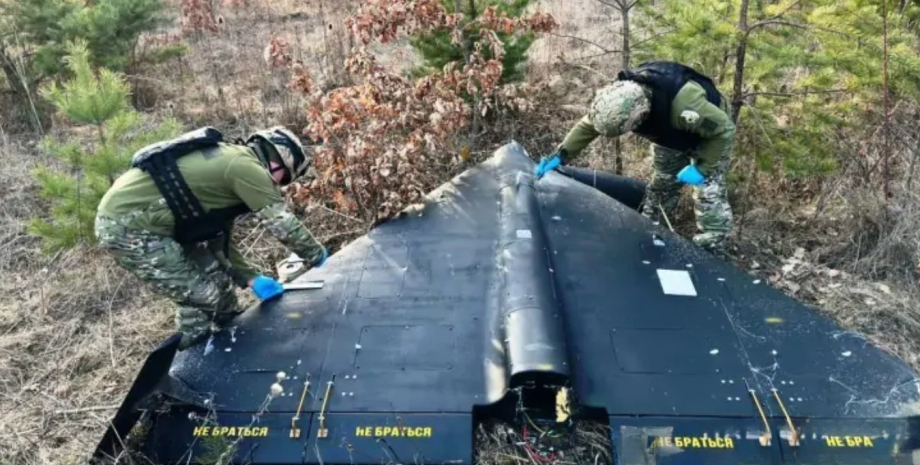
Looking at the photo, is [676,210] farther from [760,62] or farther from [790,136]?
[760,62]

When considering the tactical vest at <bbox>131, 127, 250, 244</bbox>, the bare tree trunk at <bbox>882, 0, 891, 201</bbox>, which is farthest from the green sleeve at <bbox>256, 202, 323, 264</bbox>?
the bare tree trunk at <bbox>882, 0, 891, 201</bbox>

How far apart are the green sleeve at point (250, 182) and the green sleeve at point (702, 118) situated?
113 inches

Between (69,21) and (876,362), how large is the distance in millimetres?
7968

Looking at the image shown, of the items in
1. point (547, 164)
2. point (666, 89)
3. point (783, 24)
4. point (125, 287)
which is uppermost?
point (783, 24)

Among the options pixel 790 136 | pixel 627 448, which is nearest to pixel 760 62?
pixel 790 136

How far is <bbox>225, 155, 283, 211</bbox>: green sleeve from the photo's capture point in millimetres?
3961

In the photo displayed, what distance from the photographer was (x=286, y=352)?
13.0 feet

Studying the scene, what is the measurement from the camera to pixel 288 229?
13.7ft

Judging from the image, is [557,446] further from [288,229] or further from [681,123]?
[681,123]

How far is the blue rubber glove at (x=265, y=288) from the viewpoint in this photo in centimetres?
428

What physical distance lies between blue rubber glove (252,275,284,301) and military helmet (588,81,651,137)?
8.28 feet

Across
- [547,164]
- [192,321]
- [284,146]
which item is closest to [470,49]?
[547,164]

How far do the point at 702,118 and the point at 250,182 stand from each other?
309cm

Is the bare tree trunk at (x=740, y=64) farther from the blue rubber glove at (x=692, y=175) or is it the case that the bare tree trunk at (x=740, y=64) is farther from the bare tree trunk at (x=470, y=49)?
the bare tree trunk at (x=470, y=49)
